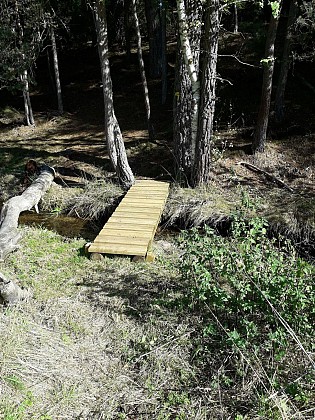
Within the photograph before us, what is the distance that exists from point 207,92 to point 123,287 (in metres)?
4.14

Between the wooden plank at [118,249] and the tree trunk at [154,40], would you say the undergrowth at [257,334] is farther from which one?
the tree trunk at [154,40]

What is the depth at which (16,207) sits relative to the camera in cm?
699

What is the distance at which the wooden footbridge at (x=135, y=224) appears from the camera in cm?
570

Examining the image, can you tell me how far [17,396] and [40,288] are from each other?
177 cm

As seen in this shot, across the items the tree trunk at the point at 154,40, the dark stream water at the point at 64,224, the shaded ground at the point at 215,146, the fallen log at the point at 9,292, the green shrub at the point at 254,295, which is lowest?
the dark stream water at the point at 64,224

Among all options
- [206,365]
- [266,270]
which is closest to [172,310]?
[206,365]

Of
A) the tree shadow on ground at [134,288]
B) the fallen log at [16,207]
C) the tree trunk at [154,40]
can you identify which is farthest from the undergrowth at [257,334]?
the tree trunk at [154,40]

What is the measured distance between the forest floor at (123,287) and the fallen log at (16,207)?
19cm

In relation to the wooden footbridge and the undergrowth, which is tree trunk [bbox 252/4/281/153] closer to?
the wooden footbridge

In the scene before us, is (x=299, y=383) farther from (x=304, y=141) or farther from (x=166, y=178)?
(x=304, y=141)

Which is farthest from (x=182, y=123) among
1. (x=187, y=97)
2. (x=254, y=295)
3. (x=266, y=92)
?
(x=254, y=295)

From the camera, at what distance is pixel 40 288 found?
15.9 ft

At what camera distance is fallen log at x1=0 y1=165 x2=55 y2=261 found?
18.9 ft

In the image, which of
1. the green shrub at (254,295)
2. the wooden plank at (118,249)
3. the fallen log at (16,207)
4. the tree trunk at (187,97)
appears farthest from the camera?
the tree trunk at (187,97)
